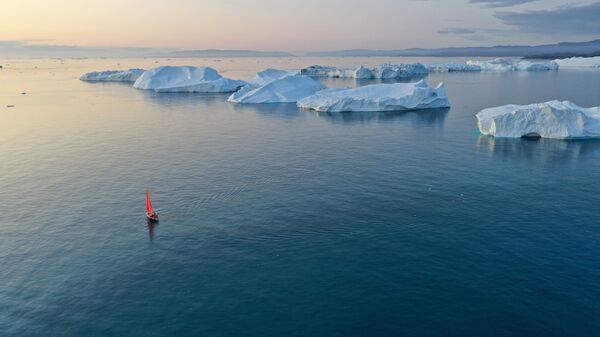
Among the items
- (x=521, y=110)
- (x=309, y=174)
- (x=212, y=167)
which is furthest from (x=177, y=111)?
(x=521, y=110)

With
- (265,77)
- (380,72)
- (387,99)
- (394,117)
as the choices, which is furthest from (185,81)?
(380,72)

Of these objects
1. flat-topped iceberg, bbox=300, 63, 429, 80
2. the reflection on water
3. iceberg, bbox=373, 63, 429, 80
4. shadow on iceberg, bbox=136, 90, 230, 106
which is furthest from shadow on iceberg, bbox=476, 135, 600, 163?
iceberg, bbox=373, 63, 429, 80

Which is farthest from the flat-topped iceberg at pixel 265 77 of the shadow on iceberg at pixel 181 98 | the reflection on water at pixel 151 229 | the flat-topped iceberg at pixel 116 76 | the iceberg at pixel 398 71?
the reflection on water at pixel 151 229

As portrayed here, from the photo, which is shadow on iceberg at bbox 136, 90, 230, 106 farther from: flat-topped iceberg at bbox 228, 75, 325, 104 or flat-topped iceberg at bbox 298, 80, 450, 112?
flat-topped iceberg at bbox 298, 80, 450, 112

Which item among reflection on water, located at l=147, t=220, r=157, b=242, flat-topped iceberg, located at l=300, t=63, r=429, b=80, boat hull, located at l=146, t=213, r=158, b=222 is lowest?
reflection on water, located at l=147, t=220, r=157, b=242

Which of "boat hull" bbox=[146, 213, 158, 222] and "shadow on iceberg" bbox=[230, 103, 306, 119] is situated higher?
"shadow on iceberg" bbox=[230, 103, 306, 119]

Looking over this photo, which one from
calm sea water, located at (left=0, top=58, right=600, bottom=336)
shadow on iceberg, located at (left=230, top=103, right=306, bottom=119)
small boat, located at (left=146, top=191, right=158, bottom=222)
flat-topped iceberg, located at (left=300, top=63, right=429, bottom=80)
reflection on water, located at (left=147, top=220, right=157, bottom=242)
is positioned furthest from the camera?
flat-topped iceberg, located at (left=300, top=63, right=429, bottom=80)

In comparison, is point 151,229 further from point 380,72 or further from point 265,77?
point 380,72

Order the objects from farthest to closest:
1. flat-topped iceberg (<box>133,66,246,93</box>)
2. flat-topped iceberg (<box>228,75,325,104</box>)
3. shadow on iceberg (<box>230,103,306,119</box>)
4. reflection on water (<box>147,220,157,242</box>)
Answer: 1. flat-topped iceberg (<box>133,66,246,93</box>)
2. flat-topped iceberg (<box>228,75,325,104</box>)
3. shadow on iceberg (<box>230,103,306,119</box>)
4. reflection on water (<box>147,220,157,242</box>)
